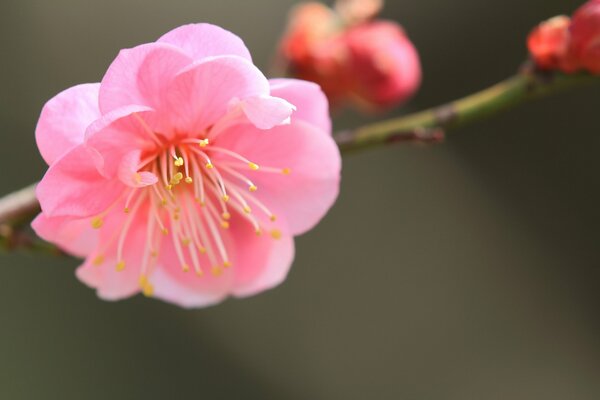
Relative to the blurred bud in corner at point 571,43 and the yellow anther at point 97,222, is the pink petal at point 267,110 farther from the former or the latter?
the blurred bud in corner at point 571,43

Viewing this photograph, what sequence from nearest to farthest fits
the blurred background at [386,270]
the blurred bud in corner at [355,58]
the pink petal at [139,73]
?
the pink petal at [139,73] → the blurred bud in corner at [355,58] → the blurred background at [386,270]

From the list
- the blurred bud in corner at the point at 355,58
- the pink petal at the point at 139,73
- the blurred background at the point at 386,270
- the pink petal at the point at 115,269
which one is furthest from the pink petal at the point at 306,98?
the blurred background at the point at 386,270

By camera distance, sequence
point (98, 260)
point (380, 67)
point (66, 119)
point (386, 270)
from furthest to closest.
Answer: point (386, 270) < point (380, 67) < point (98, 260) < point (66, 119)

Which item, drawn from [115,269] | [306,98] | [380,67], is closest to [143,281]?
[115,269]

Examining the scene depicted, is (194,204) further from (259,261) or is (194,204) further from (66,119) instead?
(66,119)

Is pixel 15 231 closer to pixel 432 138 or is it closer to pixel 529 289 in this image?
pixel 432 138

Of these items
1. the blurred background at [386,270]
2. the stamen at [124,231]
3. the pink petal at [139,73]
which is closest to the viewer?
the pink petal at [139,73]
